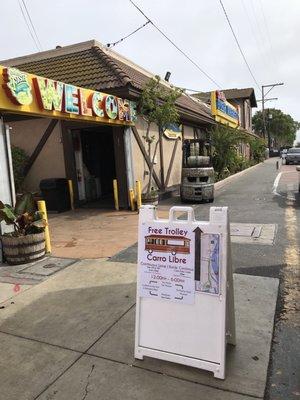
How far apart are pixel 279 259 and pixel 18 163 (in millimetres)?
9901

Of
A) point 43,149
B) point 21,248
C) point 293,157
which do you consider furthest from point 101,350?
point 293,157

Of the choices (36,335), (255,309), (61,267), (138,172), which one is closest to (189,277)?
(255,309)

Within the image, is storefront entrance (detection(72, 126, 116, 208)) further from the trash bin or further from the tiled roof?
the tiled roof

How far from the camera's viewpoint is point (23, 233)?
7062 mm

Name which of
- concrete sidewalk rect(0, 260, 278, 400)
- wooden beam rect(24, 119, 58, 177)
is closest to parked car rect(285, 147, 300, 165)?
wooden beam rect(24, 119, 58, 177)

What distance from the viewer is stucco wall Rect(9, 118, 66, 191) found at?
1324 cm

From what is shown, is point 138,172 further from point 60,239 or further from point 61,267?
point 61,267

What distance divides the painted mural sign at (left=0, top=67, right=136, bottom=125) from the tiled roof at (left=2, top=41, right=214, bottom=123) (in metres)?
0.92

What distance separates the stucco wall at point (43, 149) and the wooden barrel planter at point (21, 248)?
21.7 feet

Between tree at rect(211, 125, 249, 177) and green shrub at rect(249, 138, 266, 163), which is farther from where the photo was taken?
green shrub at rect(249, 138, 266, 163)

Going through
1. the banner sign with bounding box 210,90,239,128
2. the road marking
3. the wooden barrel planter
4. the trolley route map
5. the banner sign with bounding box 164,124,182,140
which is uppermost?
the banner sign with bounding box 210,90,239,128

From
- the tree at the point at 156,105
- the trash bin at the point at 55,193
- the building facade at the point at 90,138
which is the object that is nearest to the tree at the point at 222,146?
the building facade at the point at 90,138

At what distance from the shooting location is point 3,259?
7.02 m

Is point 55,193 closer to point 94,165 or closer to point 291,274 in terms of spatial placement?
point 94,165
